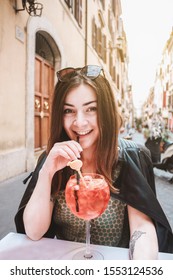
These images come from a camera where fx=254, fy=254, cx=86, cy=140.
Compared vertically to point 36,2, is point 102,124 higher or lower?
lower

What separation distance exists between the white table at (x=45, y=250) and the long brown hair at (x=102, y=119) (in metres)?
0.25

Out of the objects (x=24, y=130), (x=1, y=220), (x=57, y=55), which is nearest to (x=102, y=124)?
(x=1, y=220)

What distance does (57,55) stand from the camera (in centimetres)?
566

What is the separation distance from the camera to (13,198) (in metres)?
2.94

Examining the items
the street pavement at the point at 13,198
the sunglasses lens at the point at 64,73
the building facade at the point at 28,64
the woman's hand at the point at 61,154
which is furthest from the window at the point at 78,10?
the woman's hand at the point at 61,154

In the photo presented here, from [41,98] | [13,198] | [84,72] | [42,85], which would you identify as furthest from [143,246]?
[42,85]

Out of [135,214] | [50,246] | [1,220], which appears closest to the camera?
[50,246]

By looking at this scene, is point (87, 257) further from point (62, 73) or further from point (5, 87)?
point (5, 87)

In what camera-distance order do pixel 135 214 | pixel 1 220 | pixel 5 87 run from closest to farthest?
pixel 135 214 → pixel 1 220 → pixel 5 87

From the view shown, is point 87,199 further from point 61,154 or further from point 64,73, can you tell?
point 64,73

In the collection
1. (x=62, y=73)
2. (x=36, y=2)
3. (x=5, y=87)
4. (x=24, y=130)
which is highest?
(x=36, y=2)

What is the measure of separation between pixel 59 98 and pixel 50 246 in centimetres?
50

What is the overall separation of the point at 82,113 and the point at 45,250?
45cm

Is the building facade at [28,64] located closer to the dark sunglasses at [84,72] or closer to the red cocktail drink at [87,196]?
the dark sunglasses at [84,72]
